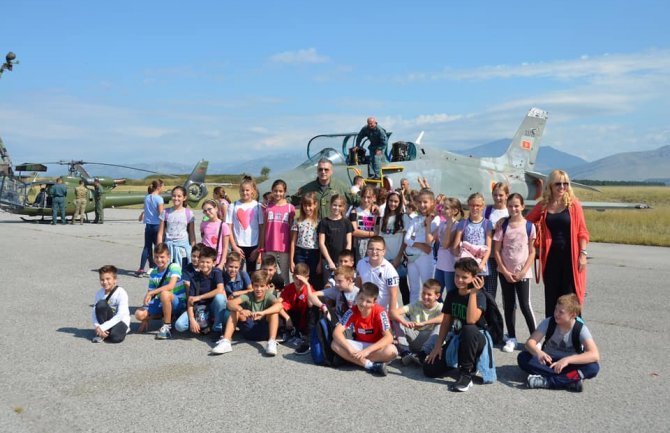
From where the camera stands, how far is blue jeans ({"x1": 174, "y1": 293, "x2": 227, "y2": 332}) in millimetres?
5883

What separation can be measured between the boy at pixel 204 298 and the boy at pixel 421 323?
5.86 ft

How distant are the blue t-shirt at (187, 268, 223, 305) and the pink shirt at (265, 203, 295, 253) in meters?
0.85

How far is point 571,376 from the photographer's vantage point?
175 inches

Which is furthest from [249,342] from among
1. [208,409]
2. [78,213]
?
[78,213]

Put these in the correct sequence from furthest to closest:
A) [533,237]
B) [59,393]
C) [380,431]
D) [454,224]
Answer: [454,224] < [533,237] < [59,393] < [380,431]

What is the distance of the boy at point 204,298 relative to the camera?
589cm

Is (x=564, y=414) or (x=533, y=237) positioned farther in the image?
(x=533, y=237)

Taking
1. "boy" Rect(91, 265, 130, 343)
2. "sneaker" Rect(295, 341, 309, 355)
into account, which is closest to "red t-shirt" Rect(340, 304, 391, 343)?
"sneaker" Rect(295, 341, 309, 355)

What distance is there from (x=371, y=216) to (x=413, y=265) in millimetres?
935

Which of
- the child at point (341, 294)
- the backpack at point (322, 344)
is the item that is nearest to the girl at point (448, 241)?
the child at point (341, 294)

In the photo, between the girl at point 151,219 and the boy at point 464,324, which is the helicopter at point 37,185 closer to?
the girl at point 151,219

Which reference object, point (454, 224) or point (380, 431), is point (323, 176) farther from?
point (380, 431)

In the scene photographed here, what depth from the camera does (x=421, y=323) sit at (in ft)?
17.1

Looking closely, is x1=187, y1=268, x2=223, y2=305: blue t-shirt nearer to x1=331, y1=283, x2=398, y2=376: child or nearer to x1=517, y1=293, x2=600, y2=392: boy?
x1=331, y1=283, x2=398, y2=376: child
